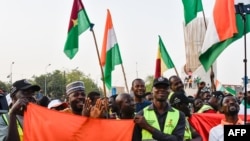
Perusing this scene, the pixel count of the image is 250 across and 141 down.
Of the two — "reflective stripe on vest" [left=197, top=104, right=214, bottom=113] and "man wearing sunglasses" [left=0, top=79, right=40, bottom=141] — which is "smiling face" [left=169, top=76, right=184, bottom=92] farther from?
"man wearing sunglasses" [left=0, top=79, right=40, bottom=141]

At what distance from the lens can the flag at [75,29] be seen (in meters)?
9.20

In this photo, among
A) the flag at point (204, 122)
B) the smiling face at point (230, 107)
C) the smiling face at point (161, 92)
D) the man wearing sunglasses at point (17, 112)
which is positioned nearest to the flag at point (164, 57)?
the flag at point (204, 122)

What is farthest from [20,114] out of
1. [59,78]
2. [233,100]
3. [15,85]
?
[59,78]

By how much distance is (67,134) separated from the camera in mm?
5715

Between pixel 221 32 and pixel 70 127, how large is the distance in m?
3.06

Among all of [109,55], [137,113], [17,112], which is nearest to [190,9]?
[109,55]

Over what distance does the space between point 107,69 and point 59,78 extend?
75078mm

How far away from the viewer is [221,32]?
305 inches

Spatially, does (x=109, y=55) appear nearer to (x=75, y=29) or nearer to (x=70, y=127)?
(x=75, y=29)

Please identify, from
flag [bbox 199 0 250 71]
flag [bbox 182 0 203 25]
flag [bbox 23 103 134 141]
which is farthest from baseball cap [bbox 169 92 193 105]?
flag [bbox 182 0 203 25]

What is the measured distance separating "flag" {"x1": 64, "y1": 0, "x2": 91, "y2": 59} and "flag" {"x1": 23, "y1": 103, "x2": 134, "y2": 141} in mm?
3468

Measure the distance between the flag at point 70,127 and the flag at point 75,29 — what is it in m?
3.47

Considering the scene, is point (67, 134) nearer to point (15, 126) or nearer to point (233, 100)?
point (15, 126)

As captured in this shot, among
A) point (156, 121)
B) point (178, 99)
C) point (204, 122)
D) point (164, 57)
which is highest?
point (164, 57)
